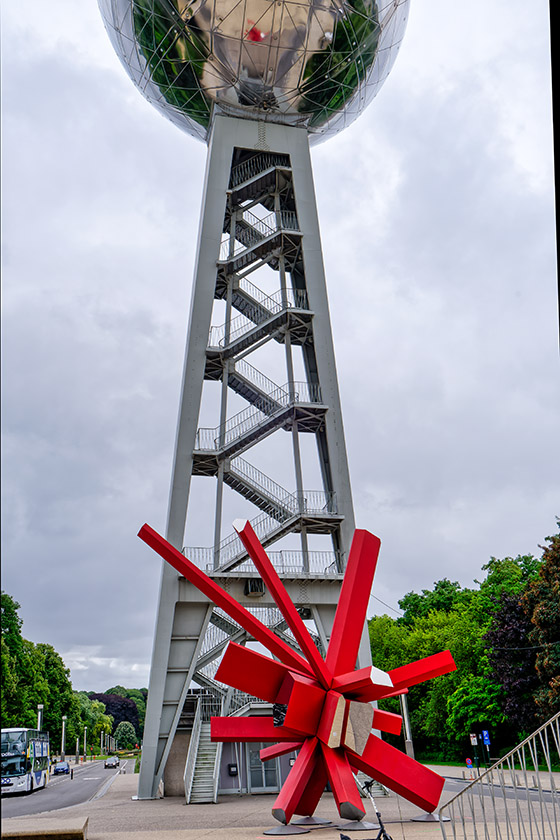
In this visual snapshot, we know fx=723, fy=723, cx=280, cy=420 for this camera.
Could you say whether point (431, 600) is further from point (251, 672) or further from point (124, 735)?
point (124, 735)

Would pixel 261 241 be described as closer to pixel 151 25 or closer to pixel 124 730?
pixel 151 25

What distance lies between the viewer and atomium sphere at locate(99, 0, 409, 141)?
83.9ft

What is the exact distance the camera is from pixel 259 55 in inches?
1044

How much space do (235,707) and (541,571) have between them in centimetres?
2263

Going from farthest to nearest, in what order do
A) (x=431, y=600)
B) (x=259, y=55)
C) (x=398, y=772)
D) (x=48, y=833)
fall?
(x=431, y=600)
(x=259, y=55)
(x=398, y=772)
(x=48, y=833)

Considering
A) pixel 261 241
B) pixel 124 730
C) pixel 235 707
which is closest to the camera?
pixel 235 707

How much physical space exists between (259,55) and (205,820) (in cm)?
2487

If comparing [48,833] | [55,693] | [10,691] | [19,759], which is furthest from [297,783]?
[55,693]

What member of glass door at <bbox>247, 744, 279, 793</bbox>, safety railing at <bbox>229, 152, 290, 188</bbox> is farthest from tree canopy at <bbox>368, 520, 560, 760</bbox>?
safety railing at <bbox>229, 152, 290, 188</bbox>

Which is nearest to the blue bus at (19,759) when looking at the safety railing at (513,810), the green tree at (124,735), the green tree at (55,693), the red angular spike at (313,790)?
the safety railing at (513,810)

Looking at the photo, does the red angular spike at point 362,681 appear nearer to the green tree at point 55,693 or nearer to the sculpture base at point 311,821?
the sculpture base at point 311,821

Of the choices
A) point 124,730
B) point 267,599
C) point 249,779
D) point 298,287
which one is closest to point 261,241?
point 298,287

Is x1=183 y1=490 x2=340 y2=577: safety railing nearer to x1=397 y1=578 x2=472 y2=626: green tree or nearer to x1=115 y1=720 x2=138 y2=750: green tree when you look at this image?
x1=397 y1=578 x2=472 y2=626: green tree

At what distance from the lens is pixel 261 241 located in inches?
1107
